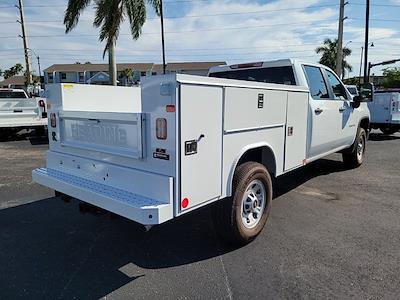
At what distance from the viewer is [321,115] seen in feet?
18.2

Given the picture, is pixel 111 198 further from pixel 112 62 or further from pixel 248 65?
pixel 112 62

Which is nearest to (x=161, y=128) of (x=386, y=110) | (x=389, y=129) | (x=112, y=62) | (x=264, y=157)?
(x=264, y=157)

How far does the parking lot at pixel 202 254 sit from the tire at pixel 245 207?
0.64 ft

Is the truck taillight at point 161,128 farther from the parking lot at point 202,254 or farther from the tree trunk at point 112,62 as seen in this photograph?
the tree trunk at point 112,62

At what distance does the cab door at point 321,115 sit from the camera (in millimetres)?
5320

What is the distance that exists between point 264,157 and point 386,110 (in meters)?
11.7

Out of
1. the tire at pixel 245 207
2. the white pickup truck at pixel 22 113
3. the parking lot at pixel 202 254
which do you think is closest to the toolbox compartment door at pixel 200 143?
the tire at pixel 245 207

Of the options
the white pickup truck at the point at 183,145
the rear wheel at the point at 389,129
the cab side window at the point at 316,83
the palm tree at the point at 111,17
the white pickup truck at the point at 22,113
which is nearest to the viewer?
the white pickup truck at the point at 183,145

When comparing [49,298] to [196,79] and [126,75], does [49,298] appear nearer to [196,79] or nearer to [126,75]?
[196,79]

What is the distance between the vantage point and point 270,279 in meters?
3.33

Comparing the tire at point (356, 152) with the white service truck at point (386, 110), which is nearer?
the tire at point (356, 152)

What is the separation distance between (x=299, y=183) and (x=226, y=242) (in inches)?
127

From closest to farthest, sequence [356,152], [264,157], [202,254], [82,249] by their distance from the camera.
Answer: [202,254]
[82,249]
[264,157]
[356,152]

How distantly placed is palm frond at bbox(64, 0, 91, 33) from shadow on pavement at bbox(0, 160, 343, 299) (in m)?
16.9
